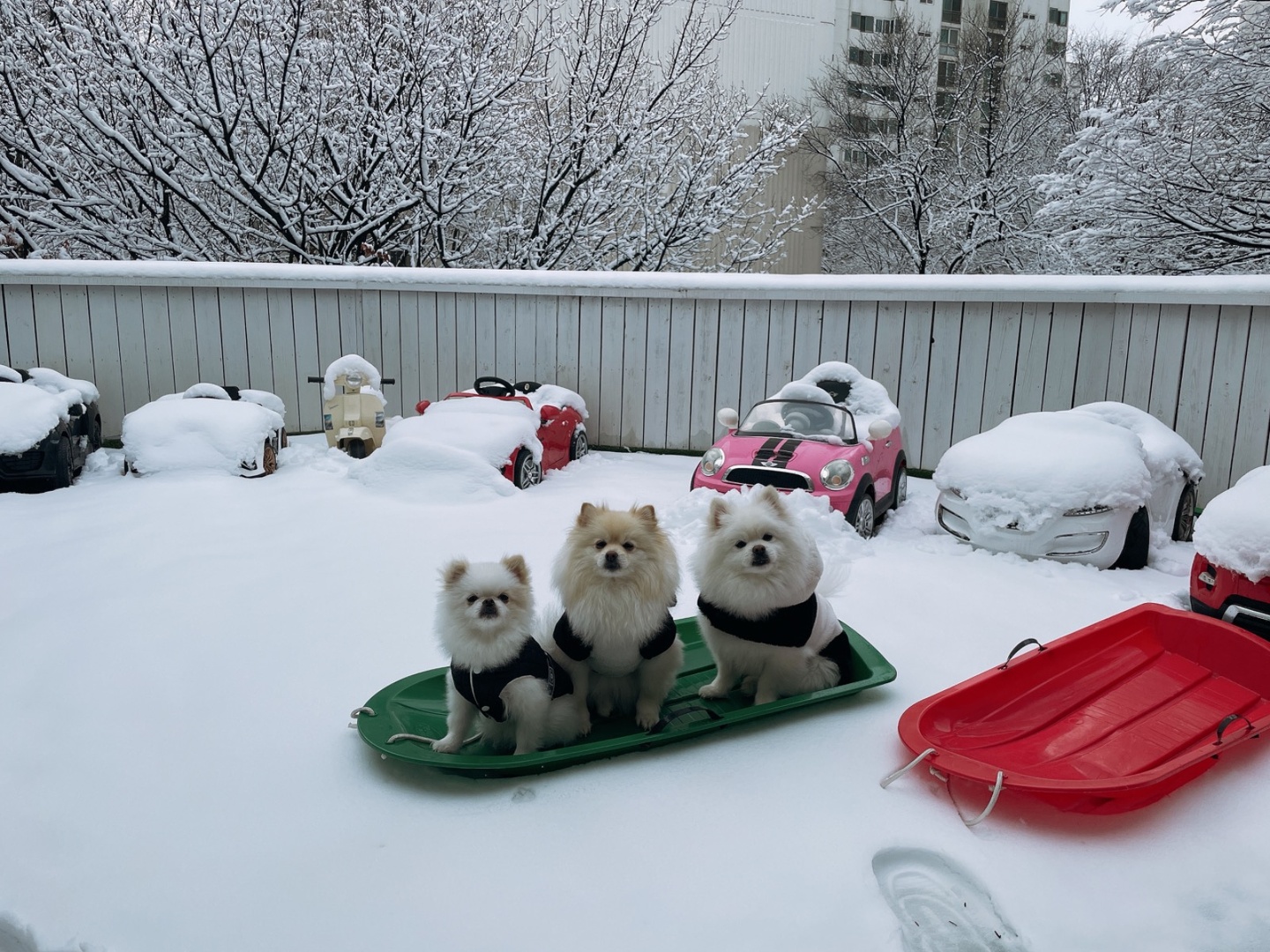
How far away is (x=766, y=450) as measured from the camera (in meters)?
4.76

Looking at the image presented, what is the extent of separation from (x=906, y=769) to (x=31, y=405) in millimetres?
5712

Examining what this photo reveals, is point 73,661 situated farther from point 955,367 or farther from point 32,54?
point 32,54

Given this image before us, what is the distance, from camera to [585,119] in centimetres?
1015

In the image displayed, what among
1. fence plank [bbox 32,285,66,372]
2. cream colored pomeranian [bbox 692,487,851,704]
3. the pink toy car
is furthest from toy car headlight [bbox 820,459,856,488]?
fence plank [bbox 32,285,66,372]

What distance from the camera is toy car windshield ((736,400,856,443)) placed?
4896 mm

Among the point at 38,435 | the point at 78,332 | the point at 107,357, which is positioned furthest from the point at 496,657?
the point at 78,332

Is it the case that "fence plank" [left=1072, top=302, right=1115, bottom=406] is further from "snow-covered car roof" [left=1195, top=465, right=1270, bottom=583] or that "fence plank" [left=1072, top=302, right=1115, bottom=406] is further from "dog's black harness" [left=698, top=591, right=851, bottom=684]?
"dog's black harness" [left=698, top=591, right=851, bottom=684]

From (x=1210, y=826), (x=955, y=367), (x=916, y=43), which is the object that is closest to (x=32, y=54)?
(x=955, y=367)

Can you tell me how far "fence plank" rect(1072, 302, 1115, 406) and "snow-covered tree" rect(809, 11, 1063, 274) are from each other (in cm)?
898

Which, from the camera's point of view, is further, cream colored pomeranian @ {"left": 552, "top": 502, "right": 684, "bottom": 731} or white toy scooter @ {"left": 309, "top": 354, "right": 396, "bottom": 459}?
white toy scooter @ {"left": 309, "top": 354, "right": 396, "bottom": 459}

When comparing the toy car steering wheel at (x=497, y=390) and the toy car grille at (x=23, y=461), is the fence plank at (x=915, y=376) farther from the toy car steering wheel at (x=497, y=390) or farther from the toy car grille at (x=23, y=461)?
the toy car grille at (x=23, y=461)

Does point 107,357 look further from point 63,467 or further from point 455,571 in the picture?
point 455,571

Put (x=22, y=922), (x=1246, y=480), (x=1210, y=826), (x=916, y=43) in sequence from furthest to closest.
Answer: (x=916, y=43)
(x=1246, y=480)
(x=1210, y=826)
(x=22, y=922)

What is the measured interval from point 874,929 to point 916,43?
58.7 ft
